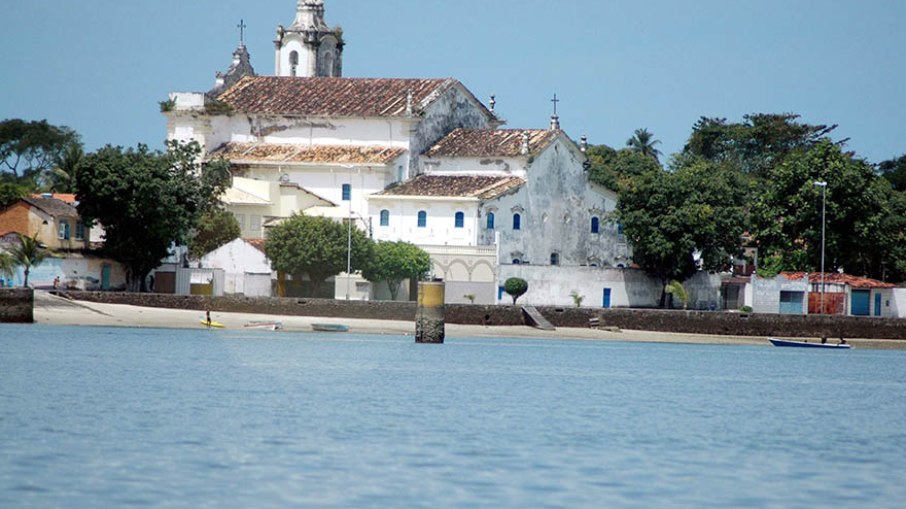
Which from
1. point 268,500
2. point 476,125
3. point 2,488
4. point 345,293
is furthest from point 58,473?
point 476,125

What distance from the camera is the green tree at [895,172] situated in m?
122

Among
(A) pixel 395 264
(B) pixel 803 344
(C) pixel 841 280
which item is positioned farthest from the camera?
(C) pixel 841 280

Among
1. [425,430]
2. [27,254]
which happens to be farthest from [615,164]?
[425,430]

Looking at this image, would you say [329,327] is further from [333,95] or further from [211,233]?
[333,95]

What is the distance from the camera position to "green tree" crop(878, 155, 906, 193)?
122 m

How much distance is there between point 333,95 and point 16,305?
30.8 meters

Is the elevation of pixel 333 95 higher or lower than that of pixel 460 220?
higher

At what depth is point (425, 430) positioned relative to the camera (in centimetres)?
3497

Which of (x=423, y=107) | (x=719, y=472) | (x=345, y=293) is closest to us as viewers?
(x=719, y=472)

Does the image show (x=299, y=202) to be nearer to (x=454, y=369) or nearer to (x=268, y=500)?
(x=454, y=369)

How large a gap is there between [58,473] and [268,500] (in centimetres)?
399

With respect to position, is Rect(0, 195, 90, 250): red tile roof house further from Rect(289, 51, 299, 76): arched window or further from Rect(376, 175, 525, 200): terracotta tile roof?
Rect(289, 51, 299, 76): arched window

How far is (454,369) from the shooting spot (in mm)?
52125

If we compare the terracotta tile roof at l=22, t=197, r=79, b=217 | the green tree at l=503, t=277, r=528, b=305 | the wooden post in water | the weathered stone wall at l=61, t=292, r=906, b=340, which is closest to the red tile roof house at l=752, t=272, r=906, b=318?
the weathered stone wall at l=61, t=292, r=906, b=340
